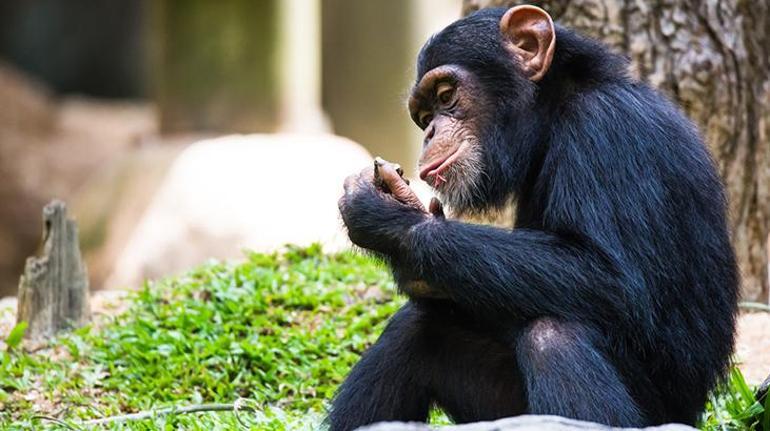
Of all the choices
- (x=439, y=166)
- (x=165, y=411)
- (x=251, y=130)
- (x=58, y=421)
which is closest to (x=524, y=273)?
(x=439, y=166)

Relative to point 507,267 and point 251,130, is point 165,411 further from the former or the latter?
point 251,130

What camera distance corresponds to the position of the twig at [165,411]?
5320 millimetres

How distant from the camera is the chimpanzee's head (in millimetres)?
4836

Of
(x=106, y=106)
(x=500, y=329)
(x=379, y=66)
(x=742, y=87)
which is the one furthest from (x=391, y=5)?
(x=106, y=106)

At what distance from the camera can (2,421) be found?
17.8 feet

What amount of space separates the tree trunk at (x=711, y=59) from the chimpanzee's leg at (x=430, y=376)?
8.63 ft

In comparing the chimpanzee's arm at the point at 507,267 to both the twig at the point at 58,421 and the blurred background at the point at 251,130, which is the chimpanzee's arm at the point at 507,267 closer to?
the twig at the point at 58,421

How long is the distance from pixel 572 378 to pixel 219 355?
2577 millimetres

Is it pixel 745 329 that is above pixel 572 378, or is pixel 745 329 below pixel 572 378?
below

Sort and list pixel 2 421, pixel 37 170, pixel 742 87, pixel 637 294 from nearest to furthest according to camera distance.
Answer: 1. pixel 637 294
2. pixel 2 421
3. pixel 742 87
4. pixel 37 170

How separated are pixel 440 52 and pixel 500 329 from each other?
127 cm

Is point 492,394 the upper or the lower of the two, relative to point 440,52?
lower

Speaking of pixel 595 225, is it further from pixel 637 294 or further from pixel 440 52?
pixel 440 52

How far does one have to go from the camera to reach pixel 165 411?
215 inches
